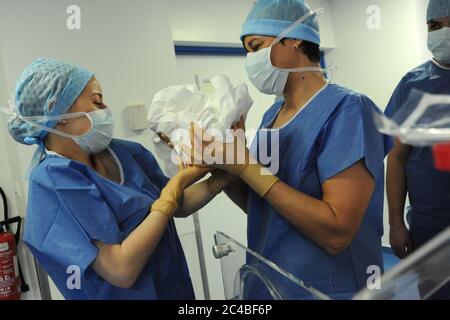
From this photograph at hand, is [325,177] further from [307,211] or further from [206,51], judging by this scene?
[206,51]

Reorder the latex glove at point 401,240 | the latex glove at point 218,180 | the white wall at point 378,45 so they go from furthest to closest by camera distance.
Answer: the white wall at point 378,45, the latex glove at point 401,240, the latex glove at point 218,180

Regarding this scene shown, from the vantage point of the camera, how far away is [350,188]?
2.64 ft

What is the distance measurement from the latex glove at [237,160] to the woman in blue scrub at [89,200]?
12cm

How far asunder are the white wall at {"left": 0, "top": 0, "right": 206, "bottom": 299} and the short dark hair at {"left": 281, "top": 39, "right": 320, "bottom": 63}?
1.12 m

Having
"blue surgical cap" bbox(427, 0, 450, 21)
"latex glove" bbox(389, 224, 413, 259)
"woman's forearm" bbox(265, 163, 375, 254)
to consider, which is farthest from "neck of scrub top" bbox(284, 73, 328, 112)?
"latex glove" bbox(389, 224, 413, 259)

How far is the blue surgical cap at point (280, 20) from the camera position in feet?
3.10

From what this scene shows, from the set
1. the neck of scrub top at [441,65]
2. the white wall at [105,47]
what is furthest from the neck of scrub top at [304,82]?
the white wall at [105,47]

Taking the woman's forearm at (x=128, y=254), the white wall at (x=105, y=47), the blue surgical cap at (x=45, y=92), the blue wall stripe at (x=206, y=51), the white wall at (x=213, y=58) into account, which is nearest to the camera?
the woman's forearm at (x=128, y=254)

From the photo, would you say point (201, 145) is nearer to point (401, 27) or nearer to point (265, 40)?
point (265, 40)

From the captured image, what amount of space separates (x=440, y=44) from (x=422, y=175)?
0.48 meters

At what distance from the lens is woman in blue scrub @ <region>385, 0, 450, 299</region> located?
126 centimetres

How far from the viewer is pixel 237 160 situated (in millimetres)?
839

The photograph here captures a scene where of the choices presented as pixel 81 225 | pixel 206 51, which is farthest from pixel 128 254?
pixel 206 51

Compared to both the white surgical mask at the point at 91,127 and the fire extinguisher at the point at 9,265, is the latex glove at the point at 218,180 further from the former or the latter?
the fire extinguisher at the point at 9,265
